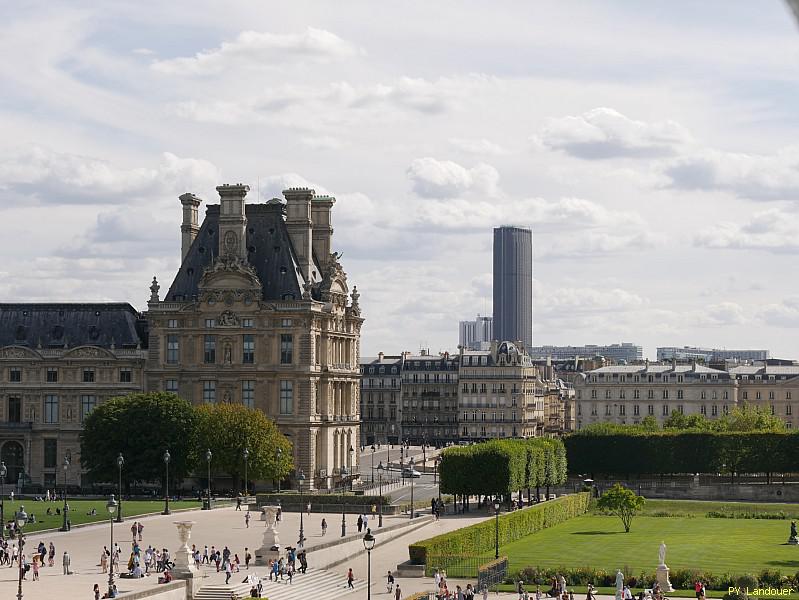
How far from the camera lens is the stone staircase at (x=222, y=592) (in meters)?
66.6

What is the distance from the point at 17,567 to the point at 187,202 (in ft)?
208

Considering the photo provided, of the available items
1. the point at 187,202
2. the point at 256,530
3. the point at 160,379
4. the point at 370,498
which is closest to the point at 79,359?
the point at 160,379


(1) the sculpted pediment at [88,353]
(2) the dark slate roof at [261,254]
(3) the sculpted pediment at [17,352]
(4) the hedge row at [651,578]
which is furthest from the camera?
(3) the sculpted pediment at [17,352]

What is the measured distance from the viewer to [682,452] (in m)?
136

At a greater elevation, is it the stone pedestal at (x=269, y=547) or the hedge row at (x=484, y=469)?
the hedge row at (x=484, y=469)

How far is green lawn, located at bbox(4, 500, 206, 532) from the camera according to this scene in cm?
9038

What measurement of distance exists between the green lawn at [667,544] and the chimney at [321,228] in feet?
115

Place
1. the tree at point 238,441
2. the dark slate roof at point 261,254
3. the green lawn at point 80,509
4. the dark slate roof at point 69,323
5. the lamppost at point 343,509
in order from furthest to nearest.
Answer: the dark slate roof at point 69,323
the dark slate roof at point 261,254
the tree at point 238,441
the green lawn at point 80,509
the lamppost at point 343,509

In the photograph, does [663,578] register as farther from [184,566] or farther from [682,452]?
[682,452]

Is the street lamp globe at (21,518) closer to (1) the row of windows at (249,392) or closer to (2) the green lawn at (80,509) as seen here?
(2) the green lawn at (80,509)

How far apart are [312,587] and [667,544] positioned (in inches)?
957

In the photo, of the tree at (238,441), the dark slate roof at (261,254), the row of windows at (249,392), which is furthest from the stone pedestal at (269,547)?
the dark slate roof at (261,254)

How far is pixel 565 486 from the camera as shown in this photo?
5241 inches

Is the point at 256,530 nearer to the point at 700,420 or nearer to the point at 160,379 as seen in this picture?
the point at 160,379
